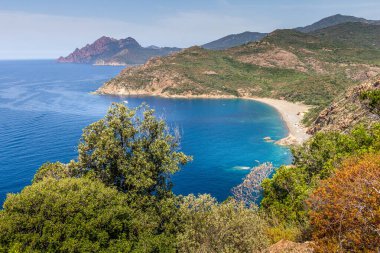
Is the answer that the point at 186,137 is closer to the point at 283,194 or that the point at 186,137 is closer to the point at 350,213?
the point at 283,194

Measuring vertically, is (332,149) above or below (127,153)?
below

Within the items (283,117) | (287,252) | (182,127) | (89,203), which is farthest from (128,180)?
(283,117)

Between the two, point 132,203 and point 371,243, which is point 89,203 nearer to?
point 132,203

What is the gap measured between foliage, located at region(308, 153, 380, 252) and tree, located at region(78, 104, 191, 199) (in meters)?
15.3

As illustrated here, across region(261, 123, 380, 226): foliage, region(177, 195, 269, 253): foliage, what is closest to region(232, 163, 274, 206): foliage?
region(261, 123, 380, 226): foliage

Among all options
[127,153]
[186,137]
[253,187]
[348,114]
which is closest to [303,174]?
[253,187]

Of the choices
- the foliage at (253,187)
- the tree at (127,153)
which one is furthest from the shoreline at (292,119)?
the tree at (127,153)

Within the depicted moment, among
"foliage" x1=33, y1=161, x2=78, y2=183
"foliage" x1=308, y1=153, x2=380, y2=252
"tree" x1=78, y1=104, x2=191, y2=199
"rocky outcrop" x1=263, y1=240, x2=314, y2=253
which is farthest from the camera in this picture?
"foliage" x1=33, y1=161, x2=78, y2=183

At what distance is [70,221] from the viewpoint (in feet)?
78.7

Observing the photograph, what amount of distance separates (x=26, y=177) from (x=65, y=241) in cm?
6363

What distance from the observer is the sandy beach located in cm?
11029

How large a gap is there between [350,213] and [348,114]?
3274 inches

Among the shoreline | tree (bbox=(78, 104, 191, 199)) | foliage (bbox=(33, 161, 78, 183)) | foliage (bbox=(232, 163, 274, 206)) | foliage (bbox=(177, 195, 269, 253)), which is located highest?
tree (bbox=(78, 104, 191, 199))

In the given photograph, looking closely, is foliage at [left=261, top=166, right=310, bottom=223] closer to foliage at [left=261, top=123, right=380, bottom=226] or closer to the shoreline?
foliage at [left=261, top=123, right=380, bottom=226]
